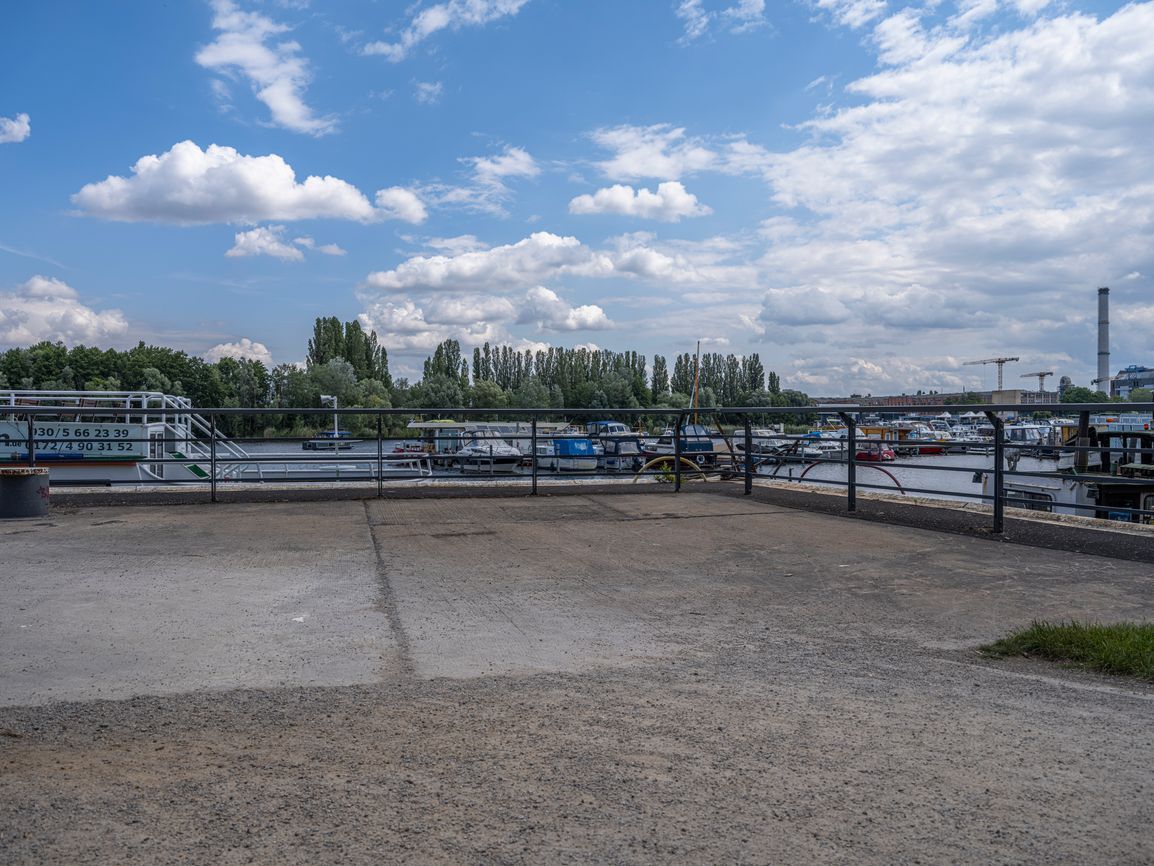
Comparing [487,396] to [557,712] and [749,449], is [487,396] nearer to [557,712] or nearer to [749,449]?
[749,449]

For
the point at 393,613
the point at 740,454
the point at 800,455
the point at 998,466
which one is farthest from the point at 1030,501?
the point at 393,613

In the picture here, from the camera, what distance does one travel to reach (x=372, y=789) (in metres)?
2.93

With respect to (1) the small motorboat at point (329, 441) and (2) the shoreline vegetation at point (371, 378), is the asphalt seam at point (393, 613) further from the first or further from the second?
(2) the shoreline vegetation at point (371, 378)

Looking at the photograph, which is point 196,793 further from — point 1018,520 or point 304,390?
point 304,390

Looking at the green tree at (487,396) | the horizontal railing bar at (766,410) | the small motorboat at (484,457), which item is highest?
the green tree at (487,396)

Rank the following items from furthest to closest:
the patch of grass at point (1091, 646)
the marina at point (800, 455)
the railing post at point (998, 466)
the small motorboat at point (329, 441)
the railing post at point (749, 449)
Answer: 1. the railing post at point (749, 449)
2. the small motorboat at point (329, 441)
3. the marina at point (800, 455)
4. the railing post at point (998, 466)
5. the patch of grass at point (1091, 646)

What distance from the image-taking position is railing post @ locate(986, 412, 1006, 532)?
28.1ft

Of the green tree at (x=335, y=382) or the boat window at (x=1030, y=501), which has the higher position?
the green tree at (x=335, y=382)

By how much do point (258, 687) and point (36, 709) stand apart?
0.87 meters

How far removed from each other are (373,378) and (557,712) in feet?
319

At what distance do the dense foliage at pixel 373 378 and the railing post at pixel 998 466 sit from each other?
56.3 m

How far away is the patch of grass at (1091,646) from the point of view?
14.4 ft

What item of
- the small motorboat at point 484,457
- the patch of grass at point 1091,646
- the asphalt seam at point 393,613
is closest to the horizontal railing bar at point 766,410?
the small motorboat at point 484,457

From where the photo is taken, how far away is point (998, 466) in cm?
868
